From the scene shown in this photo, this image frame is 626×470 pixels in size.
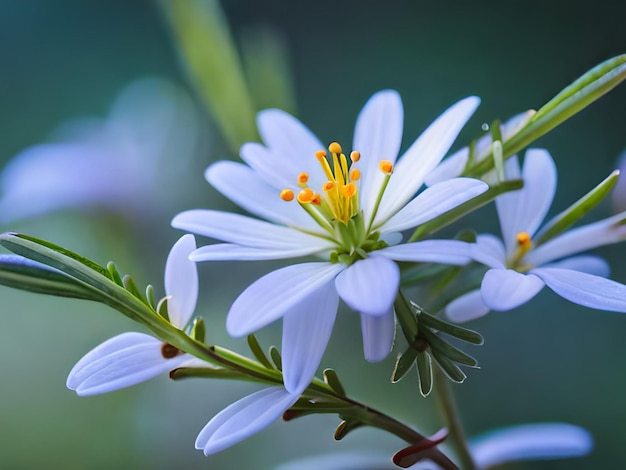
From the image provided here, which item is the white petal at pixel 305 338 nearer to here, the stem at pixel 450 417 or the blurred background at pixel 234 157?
the stem at pixel 450 417

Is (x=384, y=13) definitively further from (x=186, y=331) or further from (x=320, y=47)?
(x=186, y=331)

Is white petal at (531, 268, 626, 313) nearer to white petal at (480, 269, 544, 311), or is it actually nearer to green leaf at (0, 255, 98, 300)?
white petal at (480, 269, 544, 311)

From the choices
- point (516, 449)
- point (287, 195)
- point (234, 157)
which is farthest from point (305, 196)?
point (234, 157)

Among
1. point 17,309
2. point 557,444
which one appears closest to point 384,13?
point 17,309

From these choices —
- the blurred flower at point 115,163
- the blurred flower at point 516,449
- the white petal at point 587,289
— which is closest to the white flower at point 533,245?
the white petal at point 587,289

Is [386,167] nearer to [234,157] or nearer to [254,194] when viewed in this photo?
[254,194]

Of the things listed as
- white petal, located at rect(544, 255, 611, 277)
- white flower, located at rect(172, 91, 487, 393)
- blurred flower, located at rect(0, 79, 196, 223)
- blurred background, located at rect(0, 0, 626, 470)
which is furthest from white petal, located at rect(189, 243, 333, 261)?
blurred flower, located at rect(0, 79, 196, 223)
